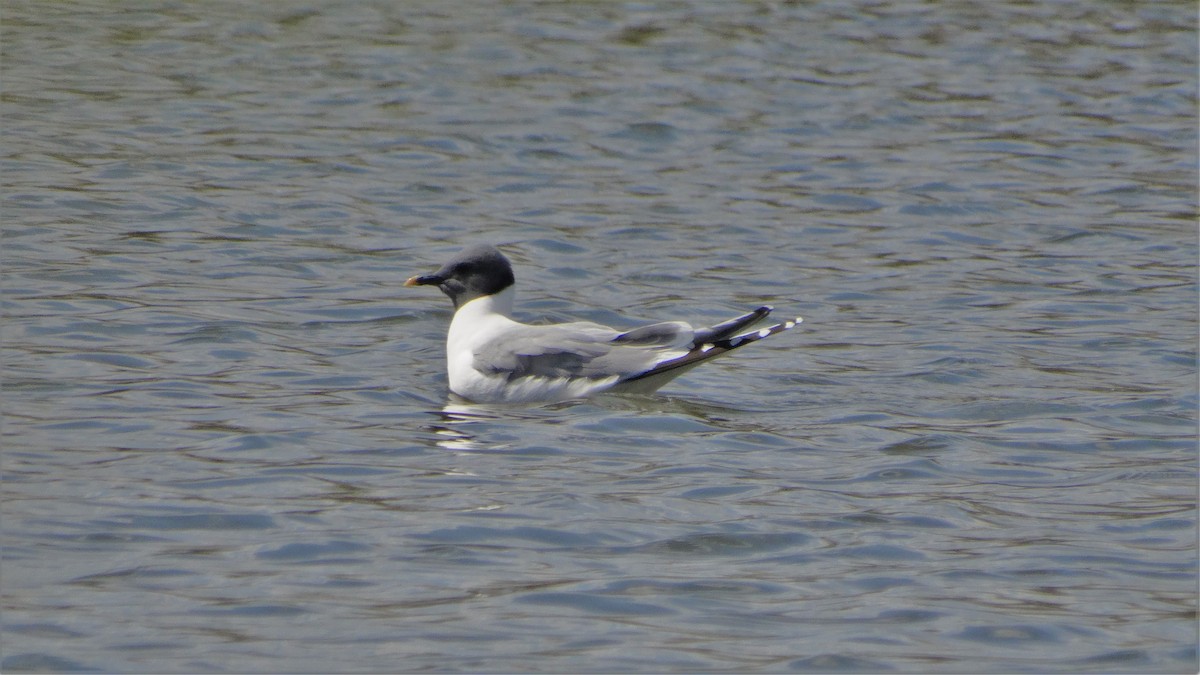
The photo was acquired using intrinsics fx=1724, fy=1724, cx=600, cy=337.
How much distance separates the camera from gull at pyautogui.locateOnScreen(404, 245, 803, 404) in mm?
8359

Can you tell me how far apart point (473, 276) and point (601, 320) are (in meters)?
1.23

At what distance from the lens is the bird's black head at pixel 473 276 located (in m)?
9.15

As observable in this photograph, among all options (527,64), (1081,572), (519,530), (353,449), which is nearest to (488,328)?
(353,449)

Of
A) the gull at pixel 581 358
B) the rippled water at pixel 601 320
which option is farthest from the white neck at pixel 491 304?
the rippled water at pixel 601 320

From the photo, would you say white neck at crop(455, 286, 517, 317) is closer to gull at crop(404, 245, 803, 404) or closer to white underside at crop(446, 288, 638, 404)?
white underside at crop(446, 288, 638, 404)

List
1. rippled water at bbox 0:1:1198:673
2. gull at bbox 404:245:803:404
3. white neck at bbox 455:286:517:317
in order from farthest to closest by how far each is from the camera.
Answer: white neck at bbox 455:286:517:317 < gull at bbox 404:245:803:404 < rippled water at bbox 0:1:1198:673

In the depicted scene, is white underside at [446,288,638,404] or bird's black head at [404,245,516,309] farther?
bird's black head at [404,245,516,309]

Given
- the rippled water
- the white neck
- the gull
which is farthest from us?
the white neck

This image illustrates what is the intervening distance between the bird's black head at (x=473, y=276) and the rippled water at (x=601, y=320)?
0.49m

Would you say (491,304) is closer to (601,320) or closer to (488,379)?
(488,379)

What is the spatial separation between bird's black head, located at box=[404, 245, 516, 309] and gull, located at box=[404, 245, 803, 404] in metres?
0.44

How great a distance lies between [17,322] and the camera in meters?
9.31

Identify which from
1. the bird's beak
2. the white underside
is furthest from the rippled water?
the bird's beak

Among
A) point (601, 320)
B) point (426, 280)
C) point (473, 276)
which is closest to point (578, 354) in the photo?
point (473, 276)
